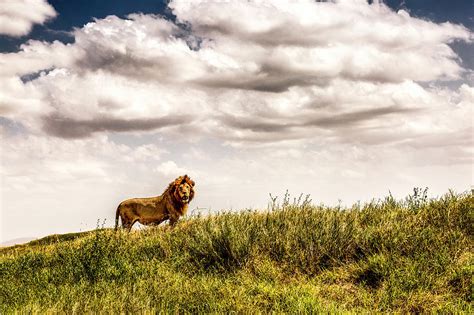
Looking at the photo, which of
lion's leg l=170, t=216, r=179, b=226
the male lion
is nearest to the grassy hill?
lion's leg l=170, t=216, r=179, b=226

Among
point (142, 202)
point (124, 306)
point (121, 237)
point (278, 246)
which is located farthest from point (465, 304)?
point (142, 202)

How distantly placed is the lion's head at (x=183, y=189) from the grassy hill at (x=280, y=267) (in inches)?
66.8

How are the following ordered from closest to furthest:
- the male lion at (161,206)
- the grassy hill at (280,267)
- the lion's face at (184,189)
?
the grassy hill at (280,267) < the lion's face at (184,189) < the male lion at (161,206)

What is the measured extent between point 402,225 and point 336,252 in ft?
4.72

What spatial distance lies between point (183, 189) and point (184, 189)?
3cm

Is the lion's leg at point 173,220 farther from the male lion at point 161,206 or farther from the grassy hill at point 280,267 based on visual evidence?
the grassy hill at point 280,267

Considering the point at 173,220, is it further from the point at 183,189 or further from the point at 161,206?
the point at 183,189

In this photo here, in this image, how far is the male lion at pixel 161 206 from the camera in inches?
457

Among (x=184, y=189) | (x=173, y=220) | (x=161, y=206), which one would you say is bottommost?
(x=173, y=220)

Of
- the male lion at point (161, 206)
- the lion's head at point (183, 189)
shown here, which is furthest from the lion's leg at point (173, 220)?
the lion's head at point (183, 189)

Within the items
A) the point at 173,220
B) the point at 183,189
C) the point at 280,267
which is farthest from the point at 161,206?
the point at 280,267

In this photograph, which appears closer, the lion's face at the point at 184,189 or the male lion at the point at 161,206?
the lion's face at the point at 184,189

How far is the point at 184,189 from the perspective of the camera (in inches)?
451

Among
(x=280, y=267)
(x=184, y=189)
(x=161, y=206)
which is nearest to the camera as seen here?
(x=280, y=267)
